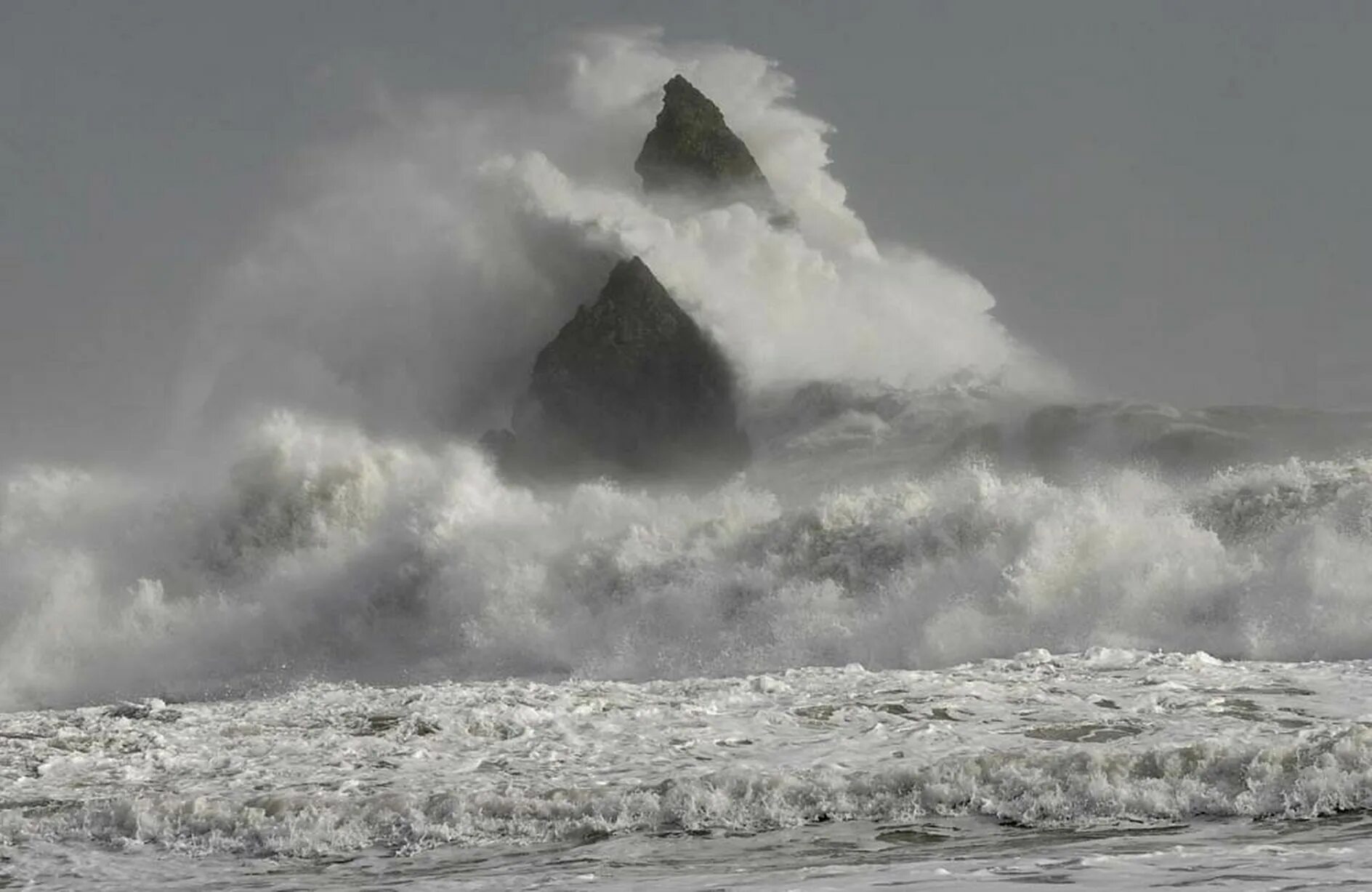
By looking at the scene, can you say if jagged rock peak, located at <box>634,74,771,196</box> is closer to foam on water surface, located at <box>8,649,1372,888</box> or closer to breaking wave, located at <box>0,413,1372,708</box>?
breaking wave, located at <box>0,413,1372,708</box>

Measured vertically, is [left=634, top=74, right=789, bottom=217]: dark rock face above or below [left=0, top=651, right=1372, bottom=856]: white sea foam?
above

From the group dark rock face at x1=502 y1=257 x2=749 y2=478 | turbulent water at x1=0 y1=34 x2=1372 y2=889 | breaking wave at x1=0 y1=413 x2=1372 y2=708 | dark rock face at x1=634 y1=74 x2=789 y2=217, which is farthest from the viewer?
dark rock face at x1=634 y1=74 x2=789 y2=217

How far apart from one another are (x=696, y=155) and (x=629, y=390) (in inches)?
248

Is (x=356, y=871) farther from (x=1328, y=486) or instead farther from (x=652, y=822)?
(x=1328, y=486)

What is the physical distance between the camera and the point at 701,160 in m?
34.5

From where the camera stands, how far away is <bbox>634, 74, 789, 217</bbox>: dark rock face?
34500mm

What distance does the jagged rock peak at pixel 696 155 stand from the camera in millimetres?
34500

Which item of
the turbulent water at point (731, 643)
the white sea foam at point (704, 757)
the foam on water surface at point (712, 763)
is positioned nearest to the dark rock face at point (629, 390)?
the turbulent water at point (731, 643)

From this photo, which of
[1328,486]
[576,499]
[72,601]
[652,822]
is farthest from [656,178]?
[652,822]

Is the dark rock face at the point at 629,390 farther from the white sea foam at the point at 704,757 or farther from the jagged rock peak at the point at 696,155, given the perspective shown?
the white sea foam at the point at 704,757

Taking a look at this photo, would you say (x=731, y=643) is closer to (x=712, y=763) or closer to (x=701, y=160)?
(x=712, y=763)

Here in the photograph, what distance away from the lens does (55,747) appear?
33.2 ft

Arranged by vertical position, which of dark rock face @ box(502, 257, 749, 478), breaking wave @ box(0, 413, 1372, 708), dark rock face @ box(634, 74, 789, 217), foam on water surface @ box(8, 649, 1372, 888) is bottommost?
foam on water surface @ box(8, 649, 1372, 888)

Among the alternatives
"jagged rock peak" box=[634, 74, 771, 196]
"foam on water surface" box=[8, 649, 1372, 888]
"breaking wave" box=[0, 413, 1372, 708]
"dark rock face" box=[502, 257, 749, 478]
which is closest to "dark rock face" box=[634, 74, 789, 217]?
"jagged rock peak" box=[634, 74, 771, 196]
